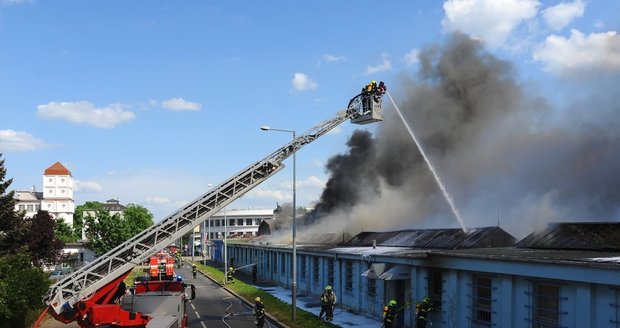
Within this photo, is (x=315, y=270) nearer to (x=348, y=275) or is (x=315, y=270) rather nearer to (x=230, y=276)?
(x=348, y=275)

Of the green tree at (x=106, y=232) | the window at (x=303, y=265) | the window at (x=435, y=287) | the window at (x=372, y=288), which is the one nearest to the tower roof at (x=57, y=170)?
the green tree at (x=106, y=232)

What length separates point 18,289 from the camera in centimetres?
1633

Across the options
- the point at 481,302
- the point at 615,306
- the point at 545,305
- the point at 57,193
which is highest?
the point at 57,193

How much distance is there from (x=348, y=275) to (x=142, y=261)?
40.3 feet

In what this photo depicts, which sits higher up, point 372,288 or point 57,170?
point 57,170

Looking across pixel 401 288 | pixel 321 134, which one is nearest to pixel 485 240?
pixel 401 288

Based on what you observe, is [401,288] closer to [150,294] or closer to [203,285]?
[150,294]

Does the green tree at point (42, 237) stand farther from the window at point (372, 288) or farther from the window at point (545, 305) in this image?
the window at point (545, 305)

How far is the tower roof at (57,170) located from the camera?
121125 millimetres

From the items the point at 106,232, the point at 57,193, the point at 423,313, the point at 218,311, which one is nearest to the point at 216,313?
the point at 218,311

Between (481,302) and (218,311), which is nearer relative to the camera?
(481,302)

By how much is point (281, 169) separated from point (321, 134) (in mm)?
1935

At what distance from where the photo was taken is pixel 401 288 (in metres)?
21.1

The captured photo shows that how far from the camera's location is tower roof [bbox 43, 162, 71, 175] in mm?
121125
